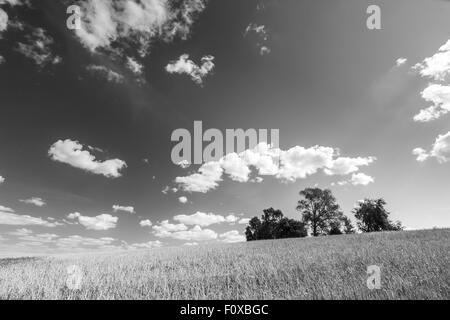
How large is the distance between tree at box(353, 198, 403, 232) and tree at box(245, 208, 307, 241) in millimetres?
14504

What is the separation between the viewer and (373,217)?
61.4m

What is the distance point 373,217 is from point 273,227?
74.1 ft

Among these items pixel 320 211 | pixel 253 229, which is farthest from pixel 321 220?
pixel 253 229

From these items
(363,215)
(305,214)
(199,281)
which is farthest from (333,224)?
(199,281)

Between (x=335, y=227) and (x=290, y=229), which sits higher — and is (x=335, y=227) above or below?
above

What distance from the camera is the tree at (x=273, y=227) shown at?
61.5 metres

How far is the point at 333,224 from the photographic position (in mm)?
54969

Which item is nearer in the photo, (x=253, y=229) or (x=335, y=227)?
(x=335, y=227)

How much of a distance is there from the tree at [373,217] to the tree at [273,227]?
47.6 ft

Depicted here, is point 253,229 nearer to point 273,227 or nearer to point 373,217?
point 273,227
